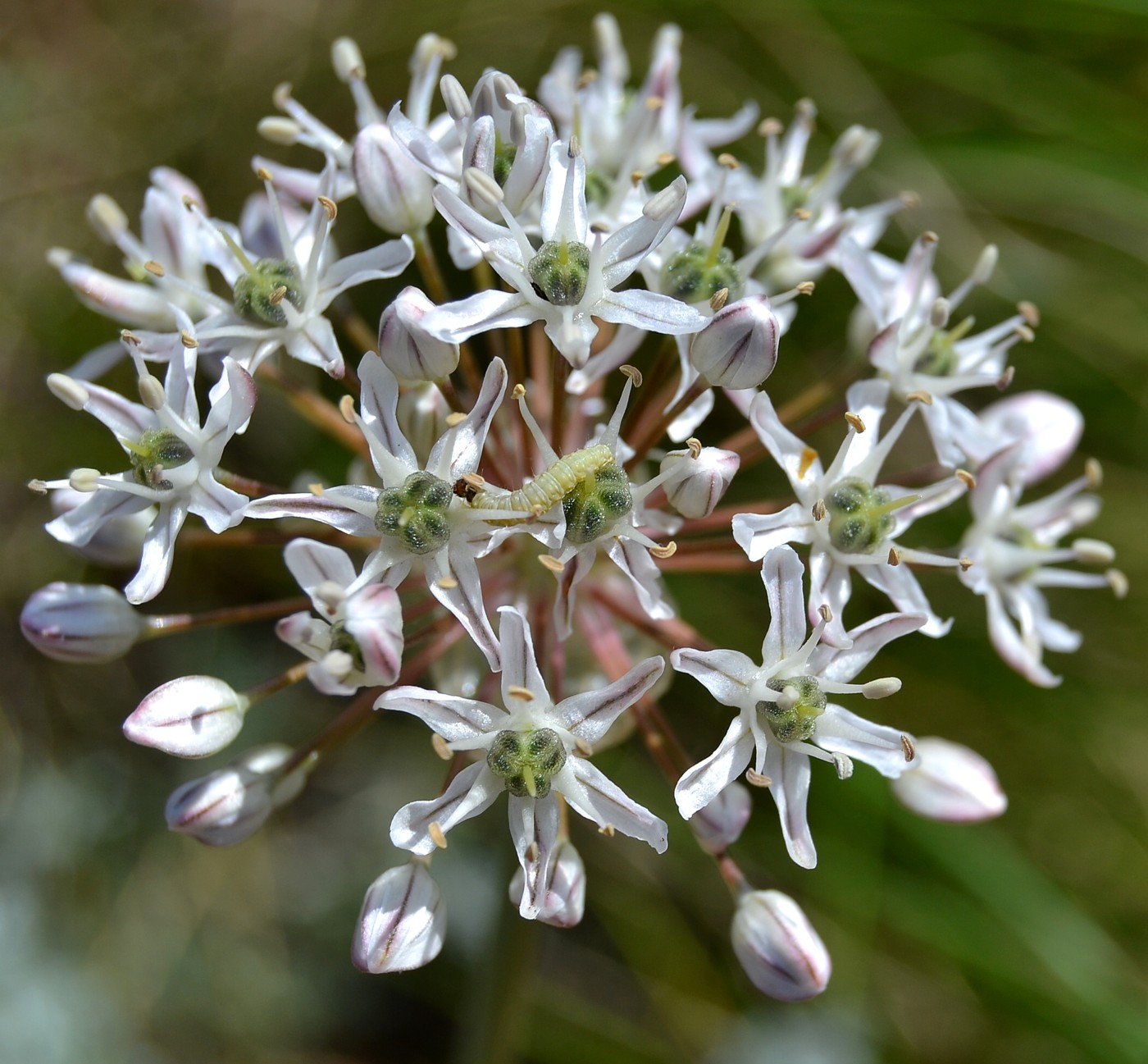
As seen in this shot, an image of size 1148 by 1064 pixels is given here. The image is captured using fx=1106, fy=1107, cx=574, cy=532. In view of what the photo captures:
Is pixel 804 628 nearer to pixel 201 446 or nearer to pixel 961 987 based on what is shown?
pixel 201 446

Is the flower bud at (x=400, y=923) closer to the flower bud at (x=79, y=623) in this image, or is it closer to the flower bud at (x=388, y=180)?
the flower bud at (x=79, y=623)

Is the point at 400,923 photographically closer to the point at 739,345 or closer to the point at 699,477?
the point at 699,477

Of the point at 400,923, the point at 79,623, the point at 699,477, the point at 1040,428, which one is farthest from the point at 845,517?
the point at 79,623

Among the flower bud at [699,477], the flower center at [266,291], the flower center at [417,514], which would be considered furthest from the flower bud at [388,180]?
the flower bud at [699,477]

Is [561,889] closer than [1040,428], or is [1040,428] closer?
[561,889]

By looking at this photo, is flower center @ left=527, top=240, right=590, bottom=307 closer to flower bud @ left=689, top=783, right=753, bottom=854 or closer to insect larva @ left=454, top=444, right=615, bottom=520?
insect larva @ left=454, top=444, right=615, bottom=520
